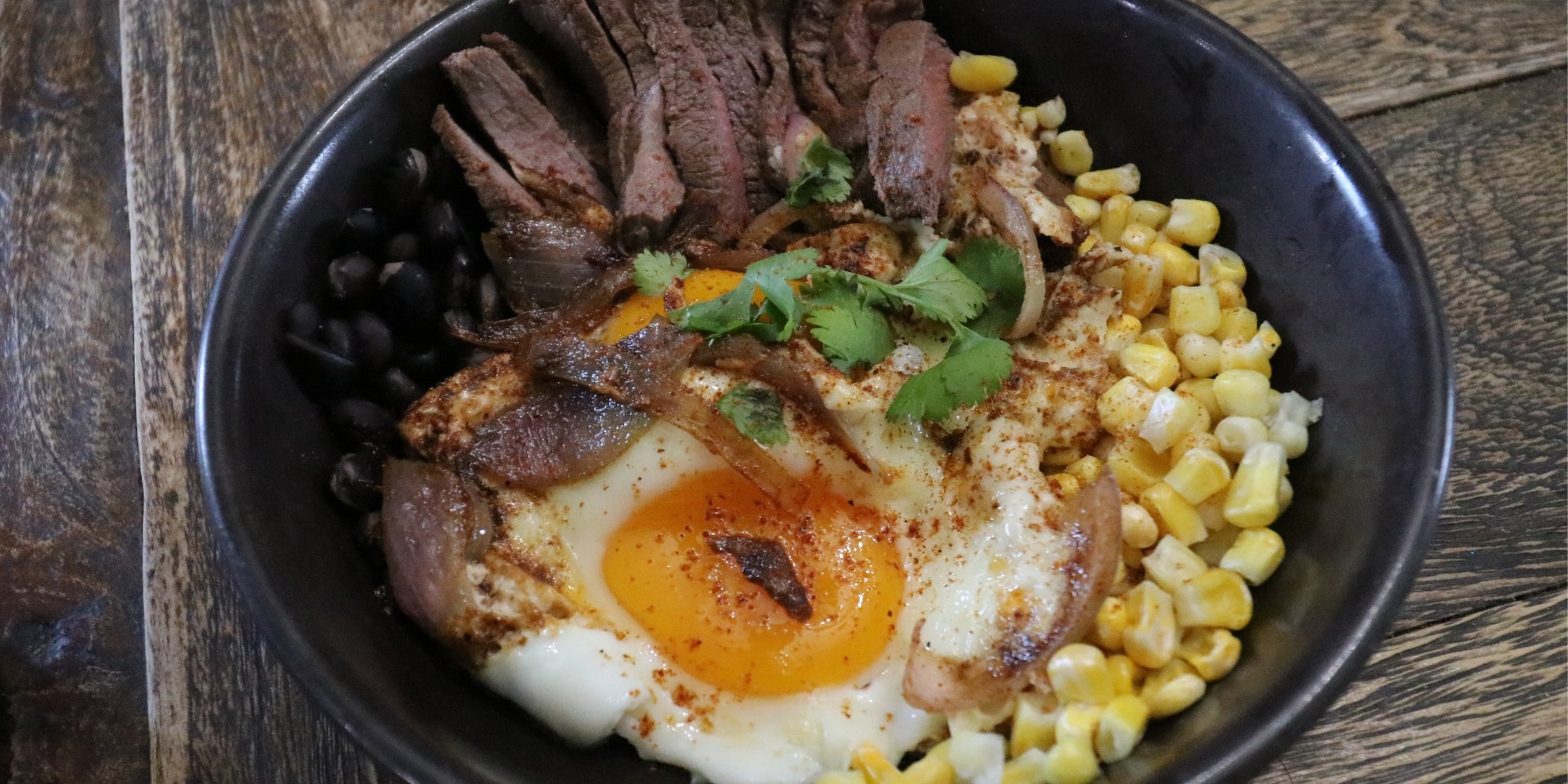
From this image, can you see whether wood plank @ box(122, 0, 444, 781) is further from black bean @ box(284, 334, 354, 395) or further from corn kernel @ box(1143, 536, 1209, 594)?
corn kernel @ box(1143, 536, 1209, 594)

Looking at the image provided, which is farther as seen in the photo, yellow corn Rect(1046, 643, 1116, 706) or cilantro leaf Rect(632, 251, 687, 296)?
cilantro leaf Rect(632, 251, 687, 296)

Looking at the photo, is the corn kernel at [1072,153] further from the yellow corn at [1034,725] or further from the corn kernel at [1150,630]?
the yellow corn at [1034,725]

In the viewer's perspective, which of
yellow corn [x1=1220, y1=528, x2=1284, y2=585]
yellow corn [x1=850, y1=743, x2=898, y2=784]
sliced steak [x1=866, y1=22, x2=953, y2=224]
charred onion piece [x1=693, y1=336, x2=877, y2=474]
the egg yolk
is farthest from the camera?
sliced steak [x1=866, y1=22, x2=953, y2=224]

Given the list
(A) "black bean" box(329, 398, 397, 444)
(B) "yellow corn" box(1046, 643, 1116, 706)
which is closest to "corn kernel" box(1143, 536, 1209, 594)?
(B) "yellow corn" box(1046, 643, 1116, 706)

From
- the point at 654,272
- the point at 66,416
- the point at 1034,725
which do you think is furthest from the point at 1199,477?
the point at 66,416

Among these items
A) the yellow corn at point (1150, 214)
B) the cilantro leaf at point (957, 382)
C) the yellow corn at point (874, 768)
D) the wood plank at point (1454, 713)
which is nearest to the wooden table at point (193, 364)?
the wood plank at point (1454, 713)

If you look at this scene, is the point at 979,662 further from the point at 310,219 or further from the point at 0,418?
the point at 0,418

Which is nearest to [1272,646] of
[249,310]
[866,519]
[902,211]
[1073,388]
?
[1073,388]
